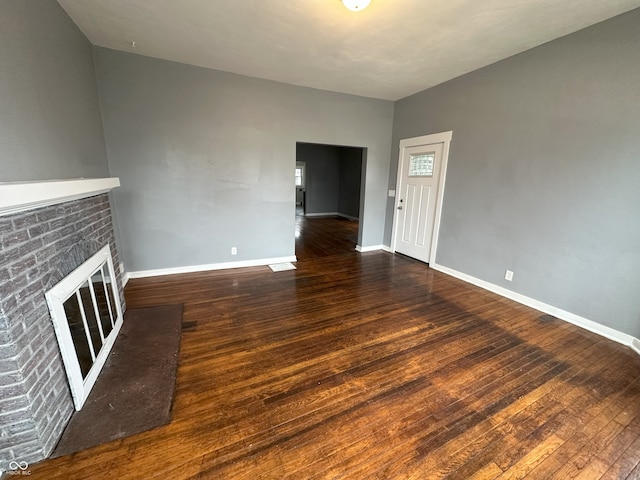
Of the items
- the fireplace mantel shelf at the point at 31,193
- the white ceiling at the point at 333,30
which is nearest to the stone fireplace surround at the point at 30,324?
the fireplace mantel shelf at the point at 31,193

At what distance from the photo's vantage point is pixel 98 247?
2.18 metres

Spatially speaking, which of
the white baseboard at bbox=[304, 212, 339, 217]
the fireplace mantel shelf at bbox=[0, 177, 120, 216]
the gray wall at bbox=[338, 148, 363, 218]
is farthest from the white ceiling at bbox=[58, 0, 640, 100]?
the white baseboard at bbox=[304, 212, 339, 217]

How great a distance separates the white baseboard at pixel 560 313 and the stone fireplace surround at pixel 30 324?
4.21 metres

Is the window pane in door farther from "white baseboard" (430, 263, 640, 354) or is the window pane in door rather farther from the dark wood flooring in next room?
the dark wood flooring in next room

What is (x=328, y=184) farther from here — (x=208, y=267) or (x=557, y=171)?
(x=557, y=171)

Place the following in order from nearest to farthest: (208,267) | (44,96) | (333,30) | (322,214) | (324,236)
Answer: (44,96) < (333,30) < (208,267) < (324,236) < (322,214)

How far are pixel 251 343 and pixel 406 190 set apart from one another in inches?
146

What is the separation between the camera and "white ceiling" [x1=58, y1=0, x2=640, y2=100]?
7.14 feet

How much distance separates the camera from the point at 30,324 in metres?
1.27

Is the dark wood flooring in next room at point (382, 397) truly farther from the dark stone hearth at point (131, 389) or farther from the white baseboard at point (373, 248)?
the white baseboard at point (373, 248)

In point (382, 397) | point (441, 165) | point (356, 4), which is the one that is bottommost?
point (382, 397)

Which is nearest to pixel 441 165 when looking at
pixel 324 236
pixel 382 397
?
pixel 324 236

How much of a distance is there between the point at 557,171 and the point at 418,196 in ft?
6.21

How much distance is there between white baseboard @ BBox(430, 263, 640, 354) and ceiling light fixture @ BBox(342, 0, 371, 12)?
11.2 feet
